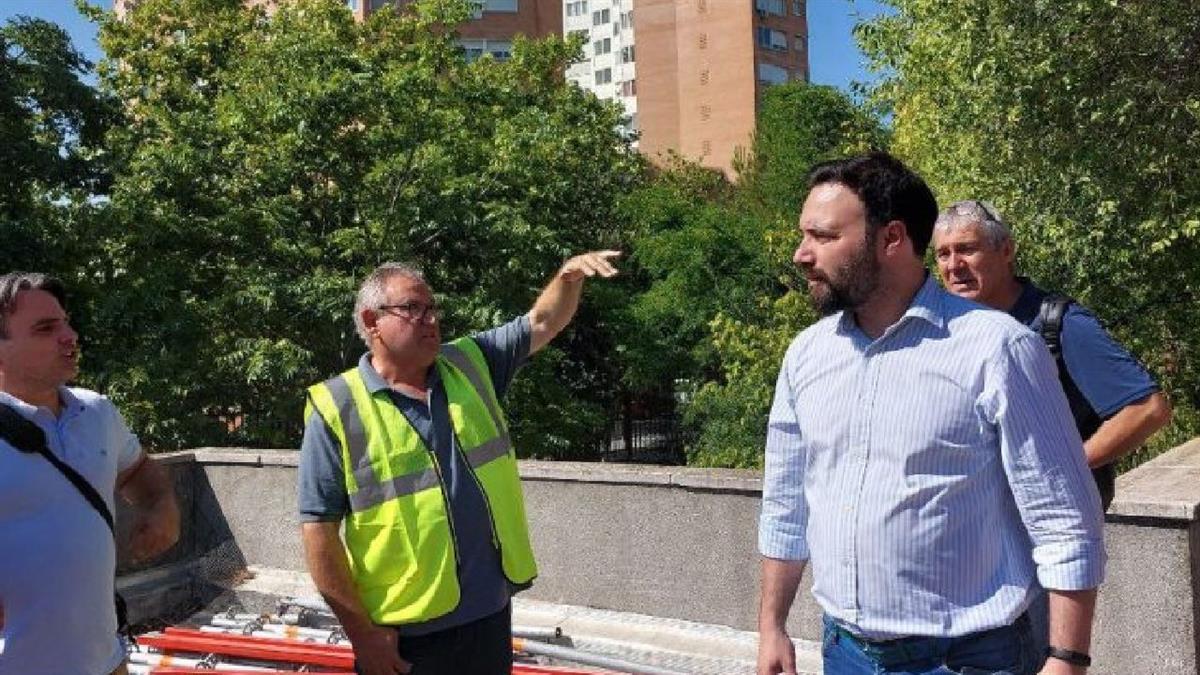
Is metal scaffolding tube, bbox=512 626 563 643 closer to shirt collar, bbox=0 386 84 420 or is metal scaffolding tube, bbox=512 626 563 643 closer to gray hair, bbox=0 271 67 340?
shirt collar, bbox=0 386 84 420

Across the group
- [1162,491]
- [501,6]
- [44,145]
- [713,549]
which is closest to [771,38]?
[501,6]

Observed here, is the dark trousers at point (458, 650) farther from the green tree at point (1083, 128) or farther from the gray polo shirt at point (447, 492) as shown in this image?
the green tree at point (1083, 128)

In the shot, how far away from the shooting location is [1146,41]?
34.7 feet

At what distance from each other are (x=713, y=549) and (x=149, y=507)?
10.2 feet

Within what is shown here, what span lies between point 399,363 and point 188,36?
73.6 feet

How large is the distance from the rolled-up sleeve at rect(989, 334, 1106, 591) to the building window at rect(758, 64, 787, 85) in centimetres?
6957

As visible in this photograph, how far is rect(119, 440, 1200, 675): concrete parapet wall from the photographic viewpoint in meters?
4.32

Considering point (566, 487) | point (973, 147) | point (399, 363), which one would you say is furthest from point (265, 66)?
point (399, 363)

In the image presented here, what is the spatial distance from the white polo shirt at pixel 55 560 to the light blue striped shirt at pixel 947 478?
176 cm

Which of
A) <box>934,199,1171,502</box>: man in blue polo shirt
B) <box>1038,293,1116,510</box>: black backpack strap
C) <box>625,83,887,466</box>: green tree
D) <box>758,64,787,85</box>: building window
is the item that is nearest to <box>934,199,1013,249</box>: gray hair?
<box>934,199,1171,502</box>: man in blue polo shirt

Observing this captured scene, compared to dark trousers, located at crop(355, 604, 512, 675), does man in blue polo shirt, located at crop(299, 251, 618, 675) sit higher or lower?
higher

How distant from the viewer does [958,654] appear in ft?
7.27

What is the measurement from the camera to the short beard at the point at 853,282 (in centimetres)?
228

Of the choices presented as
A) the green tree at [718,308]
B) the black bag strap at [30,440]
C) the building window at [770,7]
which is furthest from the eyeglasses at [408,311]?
the building window at [770,7]
